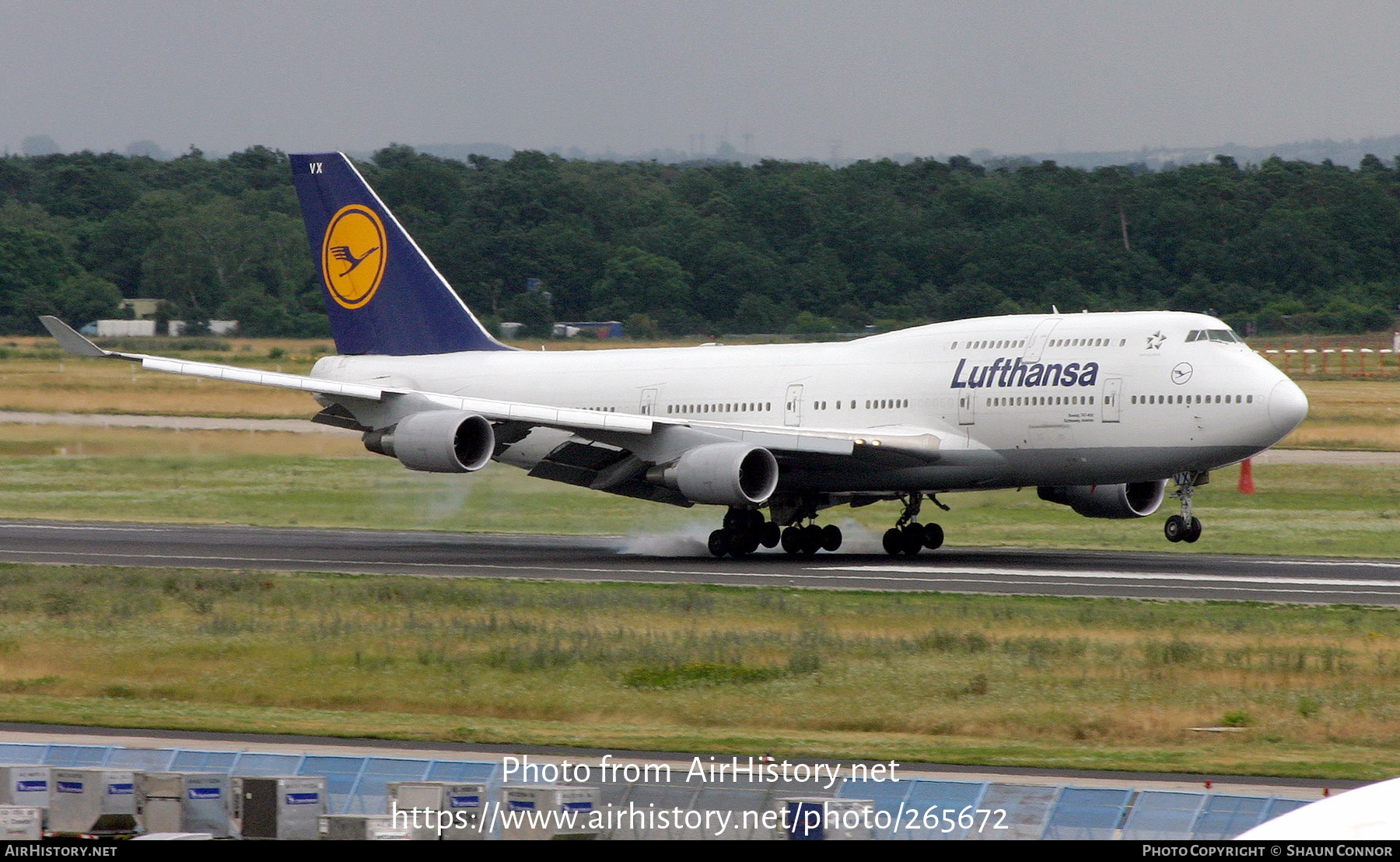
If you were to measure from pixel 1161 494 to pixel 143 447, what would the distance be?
27.3 m

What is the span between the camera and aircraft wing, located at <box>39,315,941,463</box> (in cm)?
3447

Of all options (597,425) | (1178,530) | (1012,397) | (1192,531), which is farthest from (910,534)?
(597,425)

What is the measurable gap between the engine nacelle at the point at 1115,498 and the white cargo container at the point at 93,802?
25083 mm

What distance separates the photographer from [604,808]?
1252 cm

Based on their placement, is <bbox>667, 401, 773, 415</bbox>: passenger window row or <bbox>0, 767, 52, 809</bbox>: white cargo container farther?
<bbox>667, 401, 773, 415</bbox>: passenger window row

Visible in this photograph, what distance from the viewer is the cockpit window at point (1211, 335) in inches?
1300

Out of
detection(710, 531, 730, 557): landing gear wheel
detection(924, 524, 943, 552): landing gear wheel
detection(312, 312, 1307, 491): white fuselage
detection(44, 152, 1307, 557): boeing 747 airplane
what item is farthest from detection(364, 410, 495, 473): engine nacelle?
detection(924, 524, 943, 552): landing gear wheel

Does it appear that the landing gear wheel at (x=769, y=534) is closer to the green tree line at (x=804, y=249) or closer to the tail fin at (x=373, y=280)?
the tail fin at (x=373, y=280)

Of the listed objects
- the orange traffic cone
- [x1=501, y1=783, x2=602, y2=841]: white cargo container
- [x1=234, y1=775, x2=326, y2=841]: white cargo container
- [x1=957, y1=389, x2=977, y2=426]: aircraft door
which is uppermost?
[x1=957, y1=389, x2=977, y2=426]: aircraft door

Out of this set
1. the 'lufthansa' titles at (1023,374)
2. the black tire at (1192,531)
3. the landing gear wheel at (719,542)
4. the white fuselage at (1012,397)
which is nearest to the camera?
the white fuselage at (1012,397)

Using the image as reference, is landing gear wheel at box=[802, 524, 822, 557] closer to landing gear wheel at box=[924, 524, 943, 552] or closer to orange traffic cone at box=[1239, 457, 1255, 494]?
landing gear wheel at box=[924, 524, 943, 552]

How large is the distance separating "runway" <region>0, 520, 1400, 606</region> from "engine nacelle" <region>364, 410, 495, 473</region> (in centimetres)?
199

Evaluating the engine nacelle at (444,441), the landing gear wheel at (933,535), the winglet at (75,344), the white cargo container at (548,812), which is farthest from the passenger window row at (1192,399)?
the white cargo container at (548,812)
